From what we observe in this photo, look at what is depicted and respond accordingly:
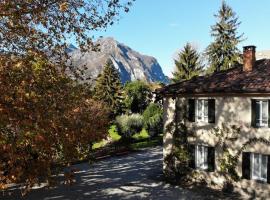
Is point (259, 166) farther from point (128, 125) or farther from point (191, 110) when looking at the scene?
point (128, 125)

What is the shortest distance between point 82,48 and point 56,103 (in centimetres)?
320

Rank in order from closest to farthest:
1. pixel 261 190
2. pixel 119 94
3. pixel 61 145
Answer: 1. pixel 61 145
2. pixel 261 190
3. pixel 119 94

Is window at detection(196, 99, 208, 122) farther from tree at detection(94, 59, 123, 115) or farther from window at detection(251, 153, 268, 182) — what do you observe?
tree at detection(94, 59, 123, 115)

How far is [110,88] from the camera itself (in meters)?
70.8

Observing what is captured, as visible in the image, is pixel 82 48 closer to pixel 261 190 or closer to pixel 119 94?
pixel 261 190

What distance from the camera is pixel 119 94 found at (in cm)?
7175

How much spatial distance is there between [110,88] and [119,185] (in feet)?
141

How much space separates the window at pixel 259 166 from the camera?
78.1ft

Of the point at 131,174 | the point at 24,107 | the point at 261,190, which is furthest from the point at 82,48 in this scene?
the point at 131,174

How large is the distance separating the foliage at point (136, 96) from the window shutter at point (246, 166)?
160 feet

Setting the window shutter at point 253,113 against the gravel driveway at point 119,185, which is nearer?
the window shutter at point 253,113

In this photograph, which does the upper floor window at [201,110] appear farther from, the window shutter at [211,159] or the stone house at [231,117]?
the window shutter at [211,159]

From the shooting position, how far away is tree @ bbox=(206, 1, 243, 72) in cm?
6475

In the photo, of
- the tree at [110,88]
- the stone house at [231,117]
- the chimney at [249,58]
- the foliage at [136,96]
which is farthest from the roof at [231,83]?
the foliage at [136,96]
